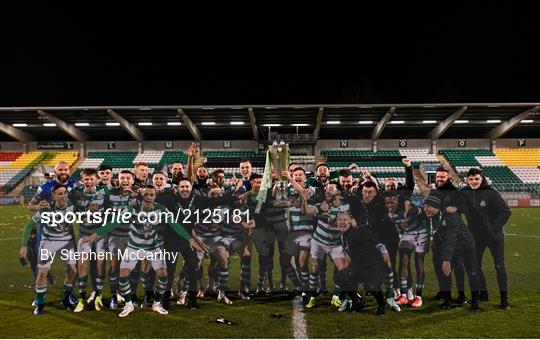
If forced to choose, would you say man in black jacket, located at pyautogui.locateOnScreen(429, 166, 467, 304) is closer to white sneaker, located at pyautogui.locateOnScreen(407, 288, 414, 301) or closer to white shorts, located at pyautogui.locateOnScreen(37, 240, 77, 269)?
white sneaker, located at pyautogui.locateOnScreen(407, 288, 414, 301)

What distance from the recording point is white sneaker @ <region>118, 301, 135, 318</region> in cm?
511

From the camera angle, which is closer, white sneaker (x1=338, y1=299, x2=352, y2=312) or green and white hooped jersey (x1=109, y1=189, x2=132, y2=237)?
white sneaker (x1=338, y1=299, x2=352, y2=312)

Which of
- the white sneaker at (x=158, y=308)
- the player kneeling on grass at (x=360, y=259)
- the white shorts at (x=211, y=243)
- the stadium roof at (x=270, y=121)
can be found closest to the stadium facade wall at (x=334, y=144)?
the stadium roof at (x=270, y=121)

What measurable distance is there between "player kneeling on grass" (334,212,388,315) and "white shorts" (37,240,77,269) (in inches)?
144

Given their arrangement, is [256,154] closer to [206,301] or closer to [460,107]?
[460,107]

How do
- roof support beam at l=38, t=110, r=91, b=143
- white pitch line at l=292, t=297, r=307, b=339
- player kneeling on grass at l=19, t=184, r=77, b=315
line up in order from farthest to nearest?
roof support beam at l=38, t=110, r=91, b=143
player kneeling on grass at l=19, t=184, r=77, b=315
white pitch line at l=292, t=297, r=307, b=339

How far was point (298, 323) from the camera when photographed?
15.8 ft

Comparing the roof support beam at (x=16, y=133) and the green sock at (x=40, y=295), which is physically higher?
the roof support beam at (x=16, y=133)

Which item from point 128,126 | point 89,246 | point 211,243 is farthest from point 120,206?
point 128,126

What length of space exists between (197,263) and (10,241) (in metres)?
8.54

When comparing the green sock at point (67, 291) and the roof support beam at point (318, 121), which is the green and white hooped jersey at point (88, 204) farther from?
the roof support beam at point (318, 121)

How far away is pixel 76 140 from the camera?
104 feet

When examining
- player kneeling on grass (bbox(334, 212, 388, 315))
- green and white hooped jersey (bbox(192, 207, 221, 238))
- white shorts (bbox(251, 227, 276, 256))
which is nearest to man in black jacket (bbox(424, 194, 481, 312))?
player kneeling on grass (bbox(334, 212, 388, 315))

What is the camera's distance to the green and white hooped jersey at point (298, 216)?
5.48 m
